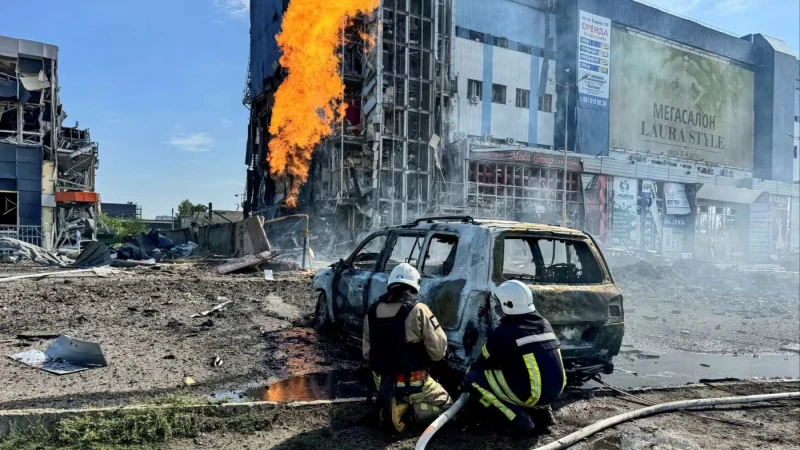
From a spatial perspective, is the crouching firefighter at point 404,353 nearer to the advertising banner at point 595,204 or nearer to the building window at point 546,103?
the advertising banner at point 595,204

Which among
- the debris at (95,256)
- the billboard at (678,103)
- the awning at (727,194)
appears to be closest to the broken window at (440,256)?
the debris at (95,256)

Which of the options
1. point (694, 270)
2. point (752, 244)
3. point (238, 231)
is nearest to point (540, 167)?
point (694, 270)

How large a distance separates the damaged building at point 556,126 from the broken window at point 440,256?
53.2ft

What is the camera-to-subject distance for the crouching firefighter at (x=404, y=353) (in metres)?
4.00

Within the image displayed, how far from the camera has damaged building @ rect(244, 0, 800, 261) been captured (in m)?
23.4

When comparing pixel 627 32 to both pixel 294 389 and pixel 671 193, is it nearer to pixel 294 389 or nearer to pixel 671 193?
pixel 671 193

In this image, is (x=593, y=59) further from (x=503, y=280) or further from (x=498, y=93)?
(x=503, y=280)

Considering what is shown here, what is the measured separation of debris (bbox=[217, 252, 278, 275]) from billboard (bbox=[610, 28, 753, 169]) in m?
31.6

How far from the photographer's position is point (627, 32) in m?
38.9

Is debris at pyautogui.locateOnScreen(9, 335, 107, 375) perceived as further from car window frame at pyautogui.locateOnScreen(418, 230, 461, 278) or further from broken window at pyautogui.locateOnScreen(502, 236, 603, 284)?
broken window at pyautogui.locateOnScreen(502, 236, 603, 284)

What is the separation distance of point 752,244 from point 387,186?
37409 mm

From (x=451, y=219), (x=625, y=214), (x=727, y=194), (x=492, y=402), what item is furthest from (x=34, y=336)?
(x=727, y=194)

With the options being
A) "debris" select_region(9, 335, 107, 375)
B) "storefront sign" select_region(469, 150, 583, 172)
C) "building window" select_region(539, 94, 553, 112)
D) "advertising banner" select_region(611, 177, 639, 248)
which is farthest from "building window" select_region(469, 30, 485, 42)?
"debris" select_region(9, 335, 107, 375)

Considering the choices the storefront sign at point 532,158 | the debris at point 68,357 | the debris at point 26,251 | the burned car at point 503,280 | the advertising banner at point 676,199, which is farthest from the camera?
Answer: the advertising banner at point 676,199
